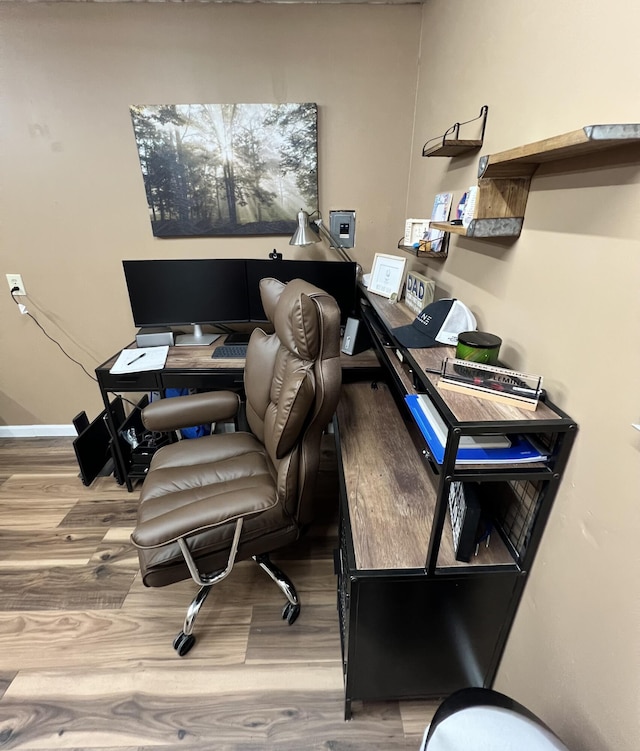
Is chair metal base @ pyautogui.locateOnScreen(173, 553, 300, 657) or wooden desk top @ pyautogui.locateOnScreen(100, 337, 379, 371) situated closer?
chair metal base @ pyautogui.locateOnScreen(173, 553, 300, 657)

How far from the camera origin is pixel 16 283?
2191 mm

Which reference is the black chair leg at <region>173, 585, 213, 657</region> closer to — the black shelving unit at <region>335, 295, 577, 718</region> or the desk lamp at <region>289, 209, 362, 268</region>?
the black shelving unit at <region>335, 295, 577, 718</region>

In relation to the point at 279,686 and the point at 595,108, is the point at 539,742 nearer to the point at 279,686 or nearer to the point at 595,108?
the point at 279,686

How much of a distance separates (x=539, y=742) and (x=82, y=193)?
267 cm

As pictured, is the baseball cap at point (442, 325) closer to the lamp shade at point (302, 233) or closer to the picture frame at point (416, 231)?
the picture frame at point (416, 231)

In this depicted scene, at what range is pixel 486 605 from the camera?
1.02 m

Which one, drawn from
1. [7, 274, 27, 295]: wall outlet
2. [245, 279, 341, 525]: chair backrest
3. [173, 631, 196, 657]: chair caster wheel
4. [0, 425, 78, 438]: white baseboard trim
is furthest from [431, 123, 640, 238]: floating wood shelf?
[0, 425, 78, 438]: white baseboard trim

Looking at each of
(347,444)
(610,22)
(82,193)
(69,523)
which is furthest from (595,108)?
(69,523)

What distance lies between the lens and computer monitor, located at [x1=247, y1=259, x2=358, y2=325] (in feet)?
6.51

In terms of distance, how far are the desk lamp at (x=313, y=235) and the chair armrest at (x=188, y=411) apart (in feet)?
2.72

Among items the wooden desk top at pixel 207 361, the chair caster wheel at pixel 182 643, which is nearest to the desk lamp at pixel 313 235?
the wooden desk top at pixel 207 361

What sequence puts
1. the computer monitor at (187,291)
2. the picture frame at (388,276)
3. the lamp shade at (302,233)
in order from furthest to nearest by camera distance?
1. the computer monitor at (187,291)
2. the lamp shade at (302,233)
3. the picture frame at (388,276)

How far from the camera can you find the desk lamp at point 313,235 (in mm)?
1862

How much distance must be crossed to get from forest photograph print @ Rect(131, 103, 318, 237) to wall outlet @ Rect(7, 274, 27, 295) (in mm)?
860
